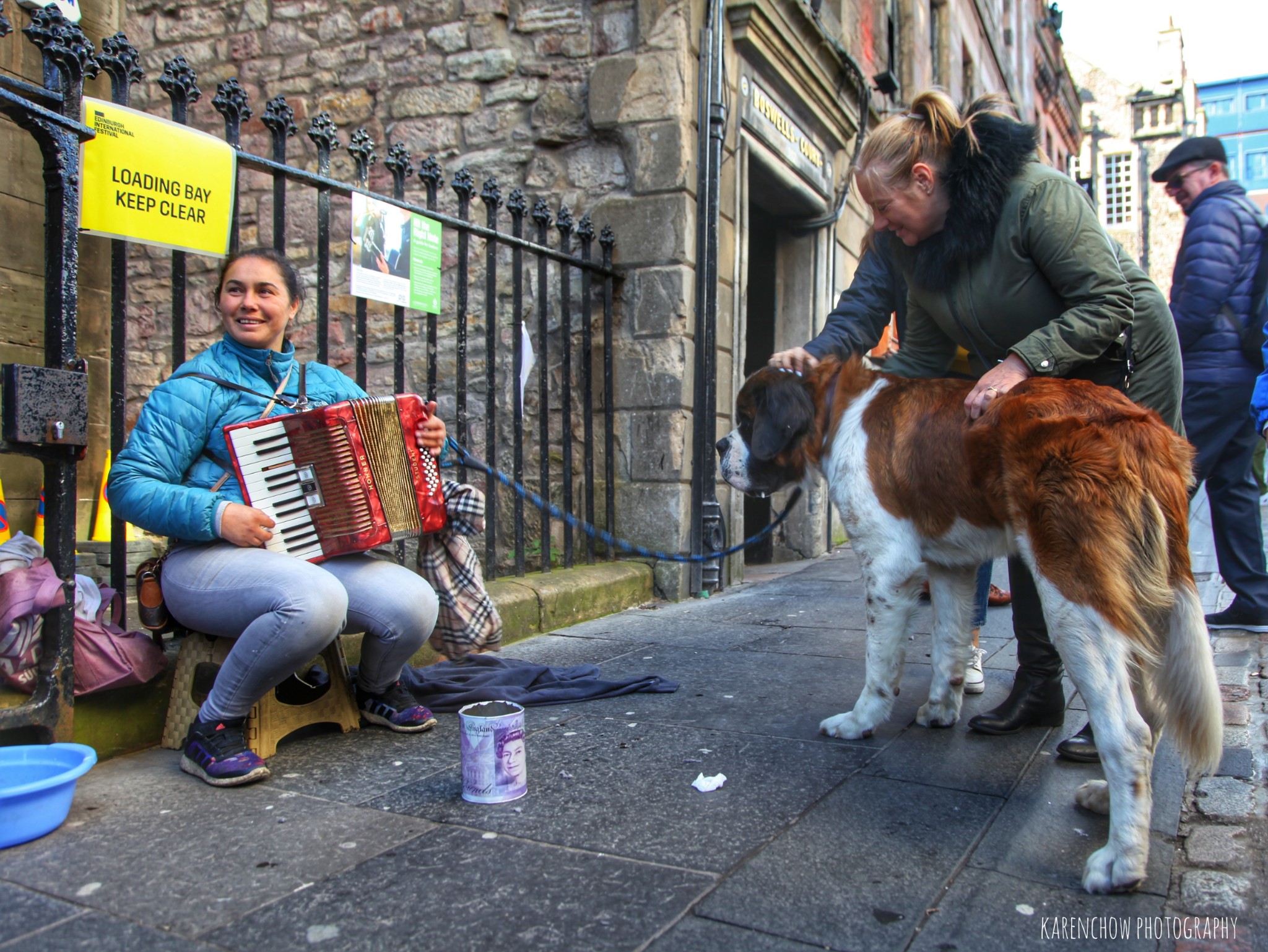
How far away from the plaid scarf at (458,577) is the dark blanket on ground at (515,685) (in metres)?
0.25

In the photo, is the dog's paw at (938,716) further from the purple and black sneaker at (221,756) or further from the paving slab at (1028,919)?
the purple and black sneaker at (221,756)

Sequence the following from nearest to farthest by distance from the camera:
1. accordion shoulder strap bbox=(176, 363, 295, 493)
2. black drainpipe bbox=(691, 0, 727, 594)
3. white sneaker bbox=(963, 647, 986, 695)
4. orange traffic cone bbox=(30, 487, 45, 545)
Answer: accordion shoulder strap bbox=(176, 363, 295, 493), white sneaker bbox=(963, 647, 986, 695), orange traffic cone bbox=(30, 487, 45, 545), black drainpipe bbox=(691, 0, 727, 594)

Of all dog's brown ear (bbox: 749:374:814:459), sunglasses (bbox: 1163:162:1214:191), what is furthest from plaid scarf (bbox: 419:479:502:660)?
sunglasses (bbox: 1163:162:1214:191)

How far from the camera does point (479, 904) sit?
185cm

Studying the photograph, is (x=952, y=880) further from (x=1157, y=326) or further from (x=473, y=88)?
(x=473, y=88)

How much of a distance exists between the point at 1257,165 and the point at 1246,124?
100 inches

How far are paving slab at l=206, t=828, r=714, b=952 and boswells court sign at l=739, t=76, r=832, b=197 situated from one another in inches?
224

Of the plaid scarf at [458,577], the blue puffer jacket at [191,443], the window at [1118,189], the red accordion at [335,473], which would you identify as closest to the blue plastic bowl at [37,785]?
the blue puffer jacket at [191,443]

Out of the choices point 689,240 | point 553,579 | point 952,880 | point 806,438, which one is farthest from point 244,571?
point 689,240

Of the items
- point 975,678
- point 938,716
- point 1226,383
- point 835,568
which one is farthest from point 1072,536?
point 835,568

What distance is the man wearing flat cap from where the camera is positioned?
4.48 m

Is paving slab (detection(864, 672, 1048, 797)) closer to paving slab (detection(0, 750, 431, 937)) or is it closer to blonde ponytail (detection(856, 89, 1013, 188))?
paving slab (detection(0, 750, 431, 937))

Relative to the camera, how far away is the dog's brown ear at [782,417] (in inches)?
117

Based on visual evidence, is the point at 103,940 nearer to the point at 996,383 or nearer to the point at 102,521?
the point at 996,383
